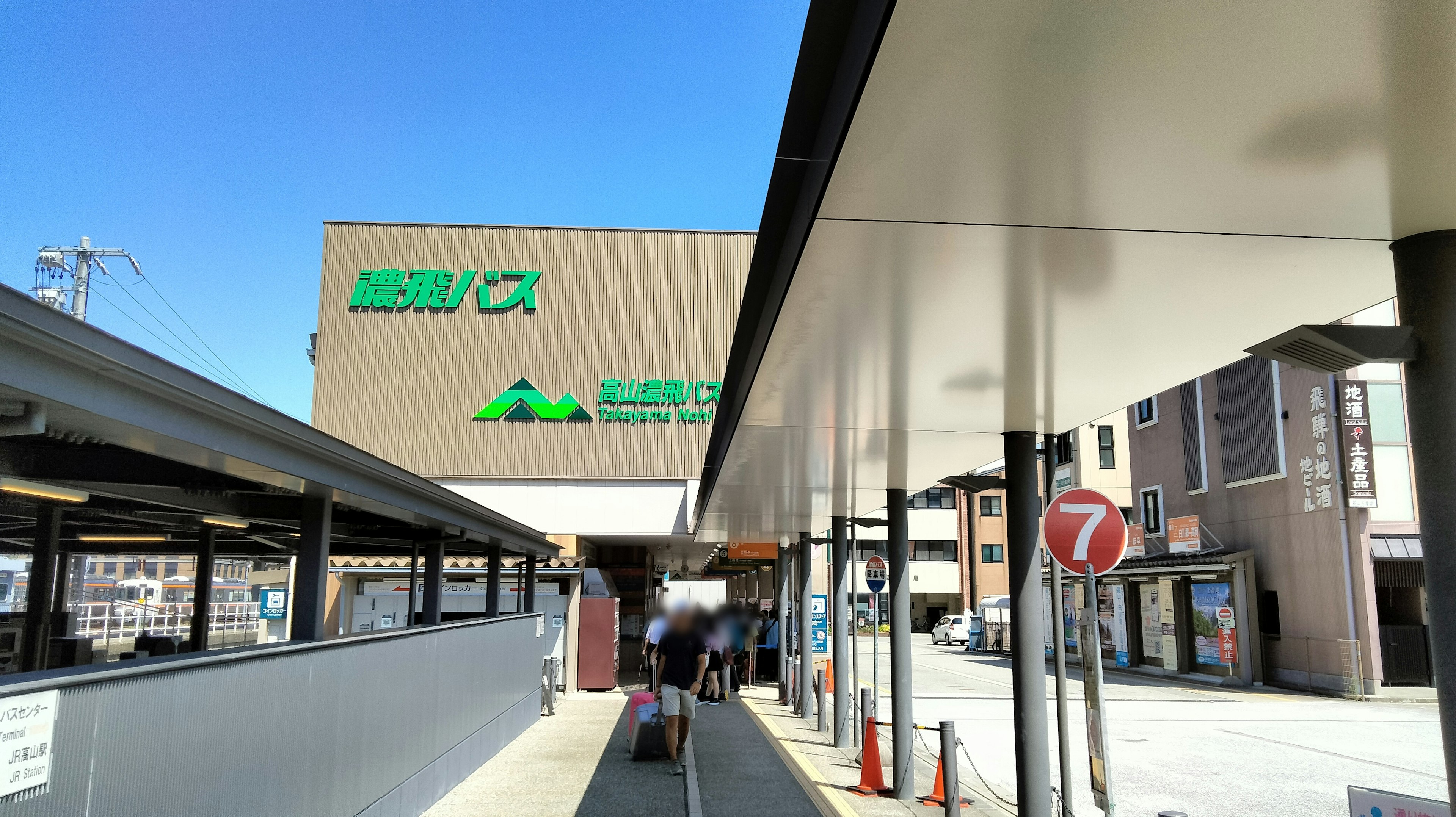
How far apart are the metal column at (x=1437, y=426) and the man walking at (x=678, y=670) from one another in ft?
28.7

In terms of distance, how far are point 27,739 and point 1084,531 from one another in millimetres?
5594

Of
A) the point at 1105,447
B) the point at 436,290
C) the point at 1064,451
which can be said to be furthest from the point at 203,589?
the point at 1105,447

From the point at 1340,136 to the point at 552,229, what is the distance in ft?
94.9

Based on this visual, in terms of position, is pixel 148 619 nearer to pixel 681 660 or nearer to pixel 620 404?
pixel 620 404

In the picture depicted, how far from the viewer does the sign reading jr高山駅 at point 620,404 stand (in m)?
29.1

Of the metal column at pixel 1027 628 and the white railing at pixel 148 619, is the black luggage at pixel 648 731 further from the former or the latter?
the white railing at pixel 148 619

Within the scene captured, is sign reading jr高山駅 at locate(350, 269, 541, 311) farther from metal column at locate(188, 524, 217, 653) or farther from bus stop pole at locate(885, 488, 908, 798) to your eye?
bus stop pole at locate(885, 488, 908, 798)

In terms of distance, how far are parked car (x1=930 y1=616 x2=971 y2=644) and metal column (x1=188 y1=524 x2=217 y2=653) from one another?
1476 inches

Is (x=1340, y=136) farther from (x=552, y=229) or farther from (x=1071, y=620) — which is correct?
(x=1071, y=620)

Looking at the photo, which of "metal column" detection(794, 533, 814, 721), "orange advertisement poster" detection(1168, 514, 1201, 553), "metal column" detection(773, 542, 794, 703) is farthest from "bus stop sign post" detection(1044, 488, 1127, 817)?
"orange advertisement poster" detection(1168, 514, 1201, 553)

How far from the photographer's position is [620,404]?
29.4 m

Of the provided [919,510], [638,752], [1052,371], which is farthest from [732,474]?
[919,510]

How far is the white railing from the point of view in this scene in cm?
2780

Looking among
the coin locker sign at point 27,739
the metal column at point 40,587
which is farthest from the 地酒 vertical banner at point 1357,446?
the coin locker sign at point 27,739
